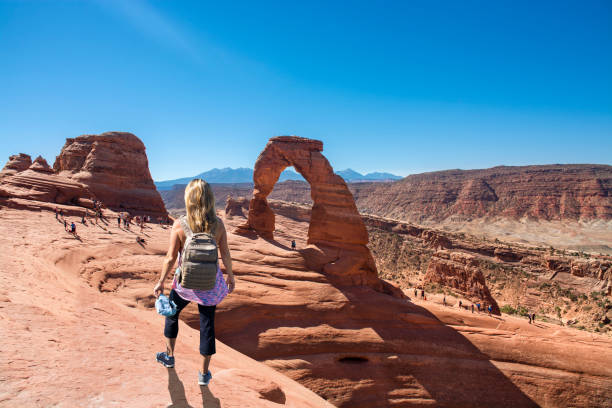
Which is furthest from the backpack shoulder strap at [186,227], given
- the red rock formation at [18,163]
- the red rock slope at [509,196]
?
the red rock slope at [509,196]

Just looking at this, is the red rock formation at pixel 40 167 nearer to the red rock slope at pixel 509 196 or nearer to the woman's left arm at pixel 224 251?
the woman's left arm at pixel 224 251

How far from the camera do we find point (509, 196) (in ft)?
349

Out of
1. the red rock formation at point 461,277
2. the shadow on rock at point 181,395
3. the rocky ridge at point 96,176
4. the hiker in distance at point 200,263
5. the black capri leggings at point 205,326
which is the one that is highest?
the rocky ridge at point 96,176

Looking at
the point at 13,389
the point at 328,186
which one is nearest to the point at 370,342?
the point at 328,186

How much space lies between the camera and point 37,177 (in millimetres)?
25578

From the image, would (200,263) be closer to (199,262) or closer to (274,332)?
(199,262)

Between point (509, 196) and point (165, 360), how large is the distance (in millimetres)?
123833

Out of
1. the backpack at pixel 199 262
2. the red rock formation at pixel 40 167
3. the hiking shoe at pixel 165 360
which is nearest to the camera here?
the backpack at pixel 199 262

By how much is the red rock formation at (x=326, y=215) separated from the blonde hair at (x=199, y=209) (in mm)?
11807

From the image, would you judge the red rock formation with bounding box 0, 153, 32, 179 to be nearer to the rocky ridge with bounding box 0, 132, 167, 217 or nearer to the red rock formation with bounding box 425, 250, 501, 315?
the rocky ridge with bounding box 0, 132, 167, 217

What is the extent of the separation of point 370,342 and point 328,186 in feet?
26.5

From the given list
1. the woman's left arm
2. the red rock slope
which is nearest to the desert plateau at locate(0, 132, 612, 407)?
the woman's left arm

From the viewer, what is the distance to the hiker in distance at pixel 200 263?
384cm

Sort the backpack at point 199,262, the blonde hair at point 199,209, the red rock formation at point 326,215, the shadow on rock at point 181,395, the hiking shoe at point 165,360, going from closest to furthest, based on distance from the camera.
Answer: the shadow on rock at point 181,395 < the backpack at point 199,262 < the blonde hair at point 199,209 < the hiking shoe at point 165,360 < the red rock formation at point 326,215
